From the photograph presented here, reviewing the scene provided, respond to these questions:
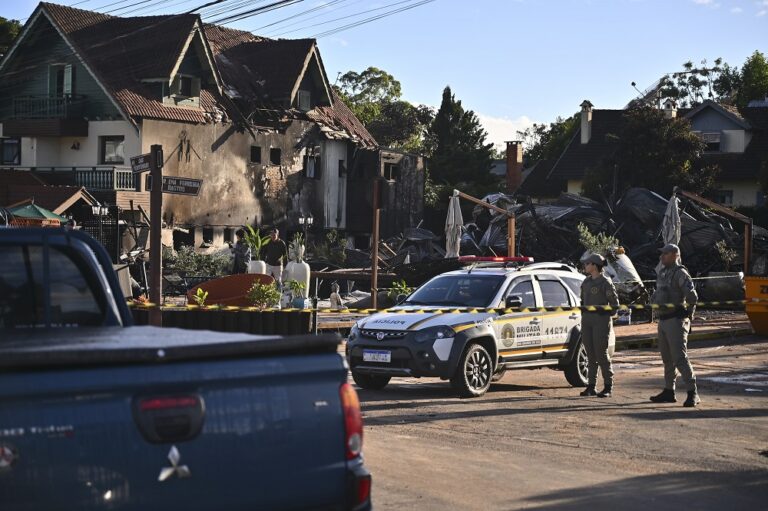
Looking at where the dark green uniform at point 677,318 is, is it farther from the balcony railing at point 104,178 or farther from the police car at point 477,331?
the balcony railing at point 104,178

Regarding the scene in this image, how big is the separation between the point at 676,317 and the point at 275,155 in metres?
40.8

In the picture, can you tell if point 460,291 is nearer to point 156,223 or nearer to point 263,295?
point 156,223

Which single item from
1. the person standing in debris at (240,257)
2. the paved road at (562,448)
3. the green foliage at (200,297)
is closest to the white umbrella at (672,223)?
the person standing in debris at (240,257)

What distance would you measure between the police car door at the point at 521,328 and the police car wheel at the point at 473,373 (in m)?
0.36

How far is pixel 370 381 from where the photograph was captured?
16.0 m

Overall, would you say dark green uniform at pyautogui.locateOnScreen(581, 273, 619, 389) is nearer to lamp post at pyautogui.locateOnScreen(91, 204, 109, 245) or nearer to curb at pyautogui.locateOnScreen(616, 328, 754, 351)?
curb at pyautogui.locateOnScreen(616, 328, 754, 351)

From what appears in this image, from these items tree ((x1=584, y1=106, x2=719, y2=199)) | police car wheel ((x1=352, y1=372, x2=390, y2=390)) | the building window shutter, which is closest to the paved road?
police car wheel ((x1=352, y1=372, x2=390, y2=390))

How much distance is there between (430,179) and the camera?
7794 cm

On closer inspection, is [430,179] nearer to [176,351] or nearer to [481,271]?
[481,271]

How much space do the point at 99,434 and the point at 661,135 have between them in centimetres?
5273

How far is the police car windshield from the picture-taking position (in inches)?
642

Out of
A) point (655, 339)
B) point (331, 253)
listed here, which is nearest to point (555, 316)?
point (655, 339)

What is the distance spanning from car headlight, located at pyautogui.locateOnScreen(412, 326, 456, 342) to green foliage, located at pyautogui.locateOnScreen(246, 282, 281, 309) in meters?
6.97

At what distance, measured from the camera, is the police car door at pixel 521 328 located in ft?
52.5
